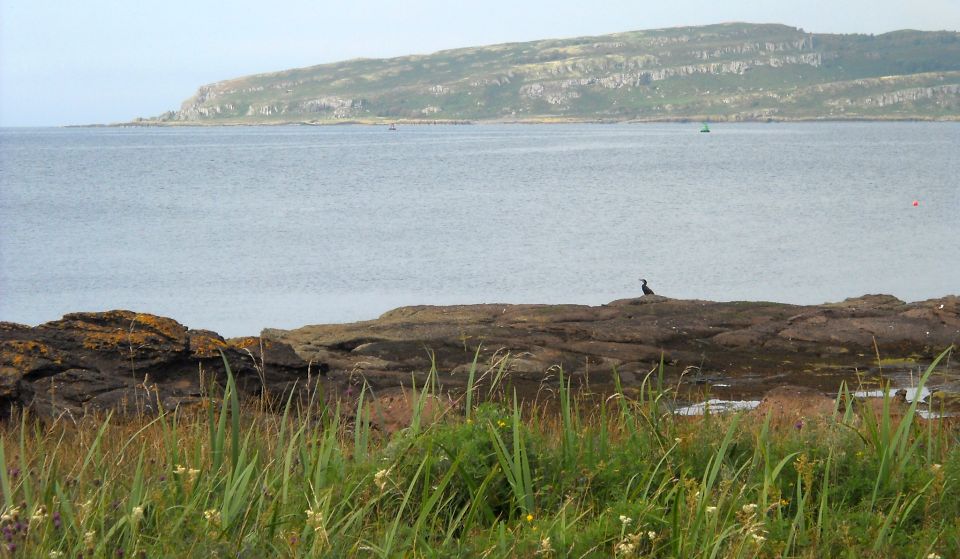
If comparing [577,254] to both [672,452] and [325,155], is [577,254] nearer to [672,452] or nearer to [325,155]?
[672,452]

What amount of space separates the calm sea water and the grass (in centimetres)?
1670

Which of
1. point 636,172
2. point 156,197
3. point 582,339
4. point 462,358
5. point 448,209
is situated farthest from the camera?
point 636,172

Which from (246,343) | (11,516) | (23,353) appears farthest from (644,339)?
(11,516)

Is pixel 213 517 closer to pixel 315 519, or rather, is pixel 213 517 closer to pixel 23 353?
pixel 315 519

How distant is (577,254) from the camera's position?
109 ft

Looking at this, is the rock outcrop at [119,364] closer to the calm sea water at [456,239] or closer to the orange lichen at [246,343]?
the orange lichen at [246,343]

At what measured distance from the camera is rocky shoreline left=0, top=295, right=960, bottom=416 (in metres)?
8.82

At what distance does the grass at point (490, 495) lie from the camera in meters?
4.68

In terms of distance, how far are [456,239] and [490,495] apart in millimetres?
31668

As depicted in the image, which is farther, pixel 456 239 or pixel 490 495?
pixel 456 239

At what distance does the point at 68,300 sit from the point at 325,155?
281 feet

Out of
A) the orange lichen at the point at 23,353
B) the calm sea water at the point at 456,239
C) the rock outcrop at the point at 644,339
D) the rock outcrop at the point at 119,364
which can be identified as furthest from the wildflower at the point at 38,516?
the calm sea water at the point at 456,239

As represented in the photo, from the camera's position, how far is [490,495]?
5781mm

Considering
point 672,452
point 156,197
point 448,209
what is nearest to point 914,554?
point 672,452
